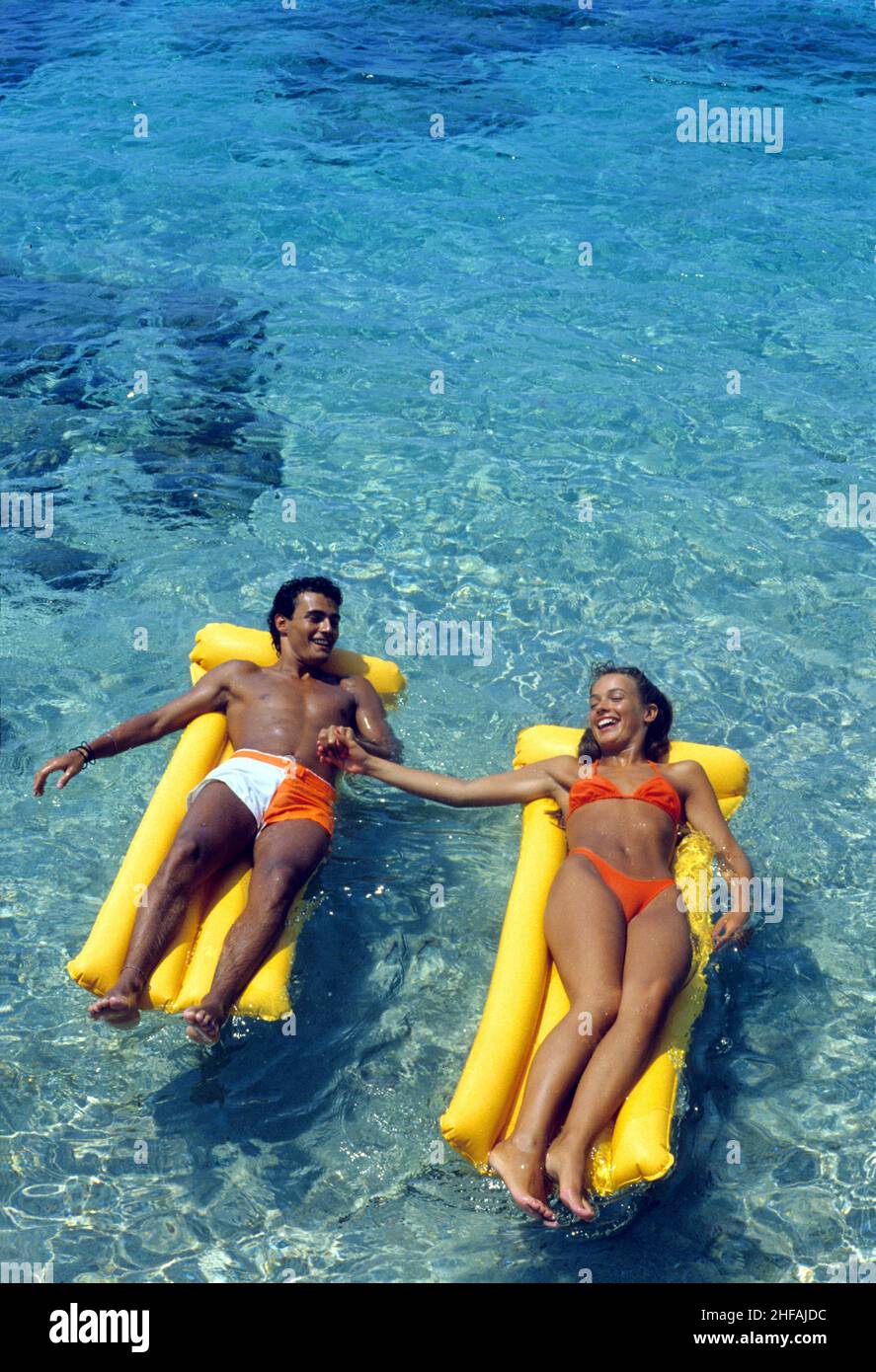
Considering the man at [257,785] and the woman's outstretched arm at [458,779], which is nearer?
the man at [257,785]

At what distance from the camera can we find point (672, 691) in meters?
6.94

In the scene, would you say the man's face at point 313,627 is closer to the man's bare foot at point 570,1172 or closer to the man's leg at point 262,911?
the man's leg at point 262,911

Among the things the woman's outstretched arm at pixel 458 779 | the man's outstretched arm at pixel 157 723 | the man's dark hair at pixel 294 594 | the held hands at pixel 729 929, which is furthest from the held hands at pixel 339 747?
the held hands at pixel 729 929

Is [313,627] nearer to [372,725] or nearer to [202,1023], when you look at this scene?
[372,725]

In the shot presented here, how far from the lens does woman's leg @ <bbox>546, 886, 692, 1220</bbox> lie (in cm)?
412

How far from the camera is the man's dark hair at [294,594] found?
6.09m

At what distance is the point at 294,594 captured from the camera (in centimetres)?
610

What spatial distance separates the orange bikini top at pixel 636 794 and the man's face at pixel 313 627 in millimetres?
1359

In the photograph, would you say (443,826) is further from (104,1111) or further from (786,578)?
(786,578)

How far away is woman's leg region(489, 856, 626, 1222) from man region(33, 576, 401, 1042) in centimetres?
104

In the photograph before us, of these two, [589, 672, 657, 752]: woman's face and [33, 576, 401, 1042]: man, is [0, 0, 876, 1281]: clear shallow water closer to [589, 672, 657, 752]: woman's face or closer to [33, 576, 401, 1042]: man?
[33, 576, 401, 1042]: man

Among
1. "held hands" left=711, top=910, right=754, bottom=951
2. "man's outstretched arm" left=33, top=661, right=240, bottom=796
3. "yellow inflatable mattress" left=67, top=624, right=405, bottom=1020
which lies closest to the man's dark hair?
"man's outstretched arm" left=33, top=661, right=240, bottom=796

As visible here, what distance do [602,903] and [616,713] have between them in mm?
1009

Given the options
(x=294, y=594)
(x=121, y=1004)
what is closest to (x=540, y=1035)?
(x=121, y=1004)
